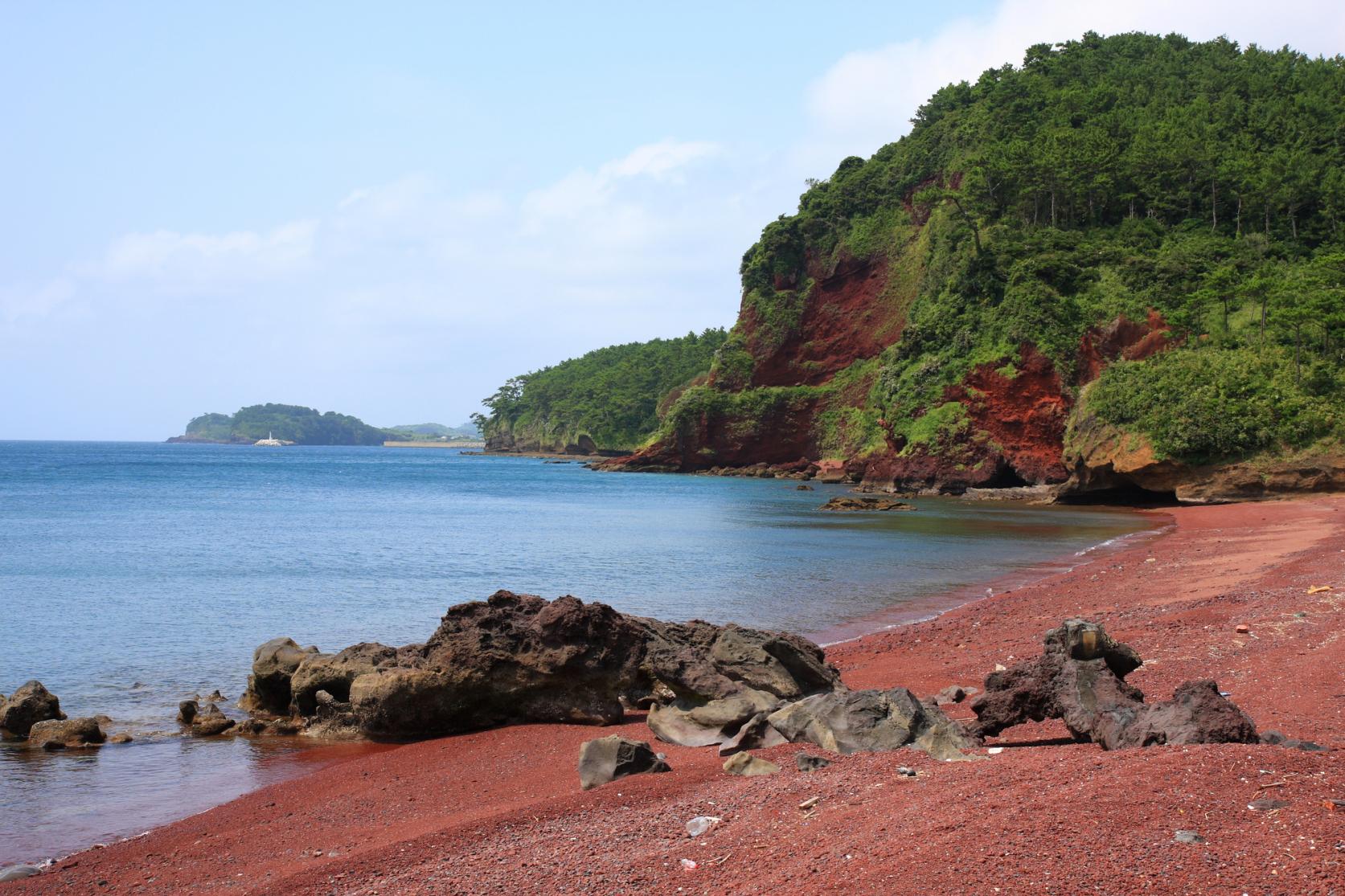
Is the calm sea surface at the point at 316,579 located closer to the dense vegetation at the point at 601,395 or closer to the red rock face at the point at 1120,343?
the red rock face at the point at 1120,343

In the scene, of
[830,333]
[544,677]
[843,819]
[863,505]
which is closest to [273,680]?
[544,677]

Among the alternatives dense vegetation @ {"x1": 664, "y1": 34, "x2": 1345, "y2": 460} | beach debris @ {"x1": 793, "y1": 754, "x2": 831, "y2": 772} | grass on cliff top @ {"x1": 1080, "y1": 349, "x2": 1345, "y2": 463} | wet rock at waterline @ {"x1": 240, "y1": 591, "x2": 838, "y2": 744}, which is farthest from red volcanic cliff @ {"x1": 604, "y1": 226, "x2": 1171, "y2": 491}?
beach debris @ {"x1": 793, "y1": 754, "x2": 831, "y2": 772}

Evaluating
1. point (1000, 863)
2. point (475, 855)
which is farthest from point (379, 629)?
point (1000, 863)

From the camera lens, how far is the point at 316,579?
966 inches

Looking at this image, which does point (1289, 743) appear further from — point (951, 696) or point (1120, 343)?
point (1120, 343)

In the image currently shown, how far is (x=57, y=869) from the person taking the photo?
7516 mm

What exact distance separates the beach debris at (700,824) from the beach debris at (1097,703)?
2671mm

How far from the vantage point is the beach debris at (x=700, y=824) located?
633cm

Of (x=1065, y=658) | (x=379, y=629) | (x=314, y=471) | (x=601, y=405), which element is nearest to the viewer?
(x=1065, y=658)

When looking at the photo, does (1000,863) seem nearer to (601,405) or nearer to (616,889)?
(616,889)

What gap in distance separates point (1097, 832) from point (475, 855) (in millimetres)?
3922

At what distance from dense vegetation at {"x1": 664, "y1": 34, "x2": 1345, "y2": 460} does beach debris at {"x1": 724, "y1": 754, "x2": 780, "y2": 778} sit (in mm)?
38263

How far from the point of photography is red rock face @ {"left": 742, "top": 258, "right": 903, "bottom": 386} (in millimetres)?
80938

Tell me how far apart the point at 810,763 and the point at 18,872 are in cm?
606
